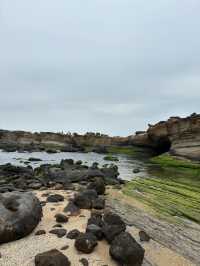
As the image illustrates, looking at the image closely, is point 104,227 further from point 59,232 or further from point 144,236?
point 59,232

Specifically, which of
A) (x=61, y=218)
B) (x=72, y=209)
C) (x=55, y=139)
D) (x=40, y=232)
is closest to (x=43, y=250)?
(x=40, y=232)

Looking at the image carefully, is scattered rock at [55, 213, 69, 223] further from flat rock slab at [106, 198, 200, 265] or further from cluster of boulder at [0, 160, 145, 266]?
flat rock slab at [106, 198, 200, 265]

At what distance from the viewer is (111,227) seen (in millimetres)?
11312

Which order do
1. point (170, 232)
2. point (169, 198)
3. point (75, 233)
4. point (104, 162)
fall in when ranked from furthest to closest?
point (104, 162), point (169, 198), point (170, 232), point (75, 233)

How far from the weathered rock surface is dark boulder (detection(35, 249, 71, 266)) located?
6.07 feet

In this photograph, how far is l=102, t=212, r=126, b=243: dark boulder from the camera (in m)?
11.1

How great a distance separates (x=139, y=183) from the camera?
20594mm

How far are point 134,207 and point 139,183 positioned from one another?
589 centimetres

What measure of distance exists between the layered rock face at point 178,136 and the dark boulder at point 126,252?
36.2m

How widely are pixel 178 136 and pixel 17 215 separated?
48.5 metres

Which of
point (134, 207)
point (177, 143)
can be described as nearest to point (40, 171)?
point (134, 207)

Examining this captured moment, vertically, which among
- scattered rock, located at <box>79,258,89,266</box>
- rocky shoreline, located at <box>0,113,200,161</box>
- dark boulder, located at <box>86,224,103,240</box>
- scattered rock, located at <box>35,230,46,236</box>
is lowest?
scattered rock, located at <box>79,258,89,266</box>

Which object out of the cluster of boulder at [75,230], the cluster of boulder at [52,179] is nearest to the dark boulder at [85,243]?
the cluster of boulder at [75,230]

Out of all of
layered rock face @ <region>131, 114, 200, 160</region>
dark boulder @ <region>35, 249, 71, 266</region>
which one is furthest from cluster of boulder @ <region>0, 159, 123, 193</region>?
layered rock face @ <region>131, 114, 200, 160</region>
